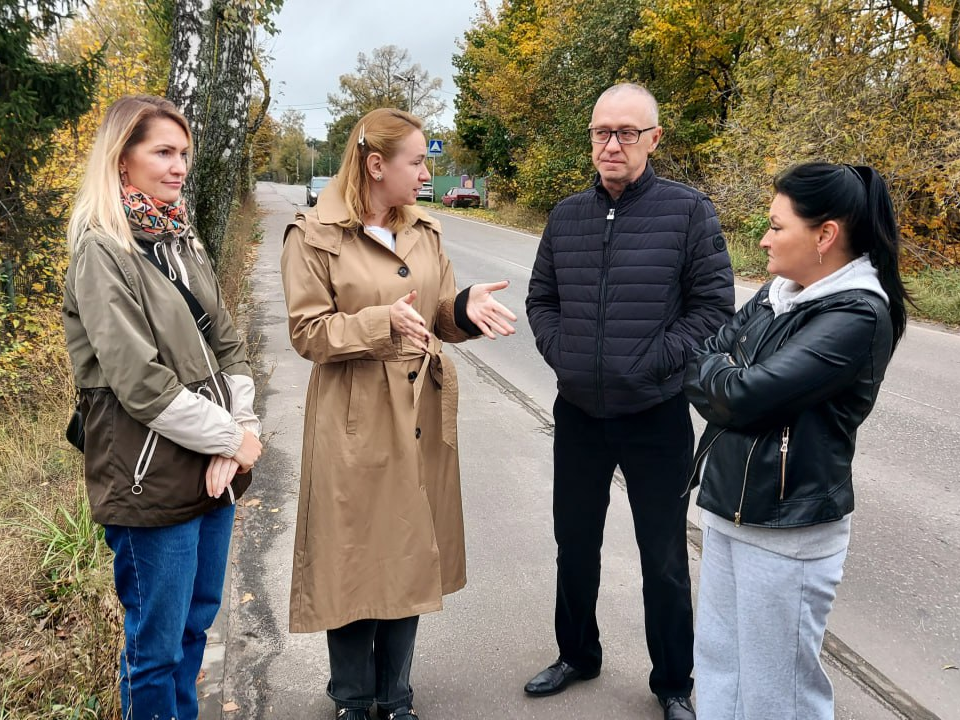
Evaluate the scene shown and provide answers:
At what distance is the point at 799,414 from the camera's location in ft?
6.65

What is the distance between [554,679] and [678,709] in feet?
1.59

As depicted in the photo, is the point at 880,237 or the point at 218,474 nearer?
the point at 880,237

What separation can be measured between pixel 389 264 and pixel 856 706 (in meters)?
2.41

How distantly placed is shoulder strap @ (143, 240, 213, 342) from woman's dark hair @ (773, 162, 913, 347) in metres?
1.79

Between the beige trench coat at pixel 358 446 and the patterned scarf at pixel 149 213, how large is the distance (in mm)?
358

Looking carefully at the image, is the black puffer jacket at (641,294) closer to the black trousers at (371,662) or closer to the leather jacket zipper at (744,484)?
the leather jacket zipper at (744,484)

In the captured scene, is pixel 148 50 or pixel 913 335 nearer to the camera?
pixel 913 335

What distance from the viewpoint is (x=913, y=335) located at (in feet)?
33.5

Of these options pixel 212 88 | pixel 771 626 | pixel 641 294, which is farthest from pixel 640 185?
pixel 212 88

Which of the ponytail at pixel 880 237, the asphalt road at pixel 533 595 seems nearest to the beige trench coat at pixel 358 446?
the asphalt road at pixel 533 595

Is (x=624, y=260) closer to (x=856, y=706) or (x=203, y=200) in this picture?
(x=856, y=706)

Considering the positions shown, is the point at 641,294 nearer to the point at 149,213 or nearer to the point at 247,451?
the point at 247,451

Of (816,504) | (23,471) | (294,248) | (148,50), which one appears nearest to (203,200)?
(23,471)

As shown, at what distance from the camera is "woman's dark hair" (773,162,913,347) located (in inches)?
79.3
